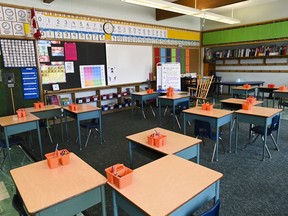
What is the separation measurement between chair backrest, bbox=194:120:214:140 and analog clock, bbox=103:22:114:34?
4.60 m

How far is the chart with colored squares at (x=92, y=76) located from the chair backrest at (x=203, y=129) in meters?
4.04

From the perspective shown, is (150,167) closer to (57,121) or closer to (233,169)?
(233,169)

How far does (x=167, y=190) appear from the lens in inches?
56.4

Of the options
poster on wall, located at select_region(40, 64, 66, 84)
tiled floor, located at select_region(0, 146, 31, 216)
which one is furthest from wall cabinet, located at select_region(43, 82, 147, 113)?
tiled floor, located at select_region(0, 146, 31, 216)

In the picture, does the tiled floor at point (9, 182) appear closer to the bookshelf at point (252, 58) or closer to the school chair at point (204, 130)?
the school chair at point (204, 130)

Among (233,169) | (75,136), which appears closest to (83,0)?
(75,136)

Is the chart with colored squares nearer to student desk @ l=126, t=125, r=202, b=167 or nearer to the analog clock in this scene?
the analog clock

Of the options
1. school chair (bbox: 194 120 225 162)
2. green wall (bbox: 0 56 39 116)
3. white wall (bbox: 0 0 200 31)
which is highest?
white wall (bbox: 0 0 200 31)

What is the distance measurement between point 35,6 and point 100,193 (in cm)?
539

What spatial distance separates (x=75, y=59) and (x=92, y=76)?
71 centimetres

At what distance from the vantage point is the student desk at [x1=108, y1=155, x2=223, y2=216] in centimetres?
129

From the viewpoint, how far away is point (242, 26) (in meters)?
8.76

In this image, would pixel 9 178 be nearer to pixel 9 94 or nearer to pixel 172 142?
pixel 172 142

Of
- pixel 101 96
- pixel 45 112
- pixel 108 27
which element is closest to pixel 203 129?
pixel 45 112
